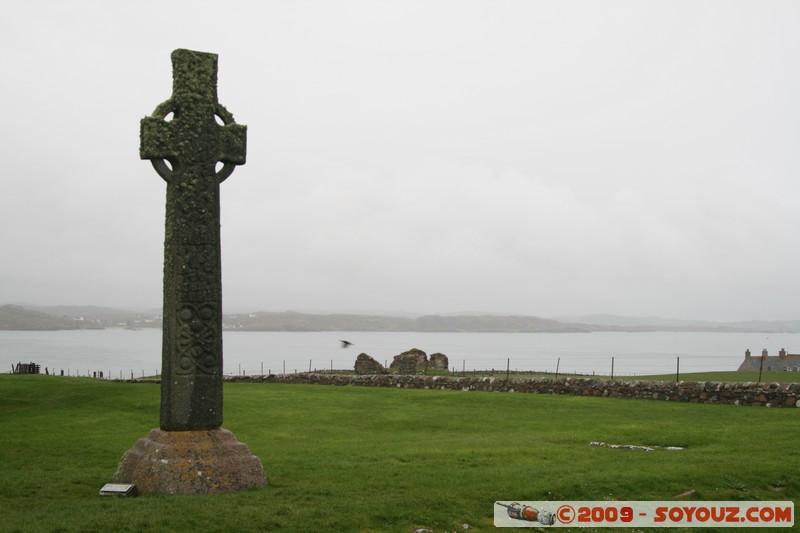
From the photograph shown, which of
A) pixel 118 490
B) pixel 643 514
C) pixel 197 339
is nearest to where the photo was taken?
pixel 118 490

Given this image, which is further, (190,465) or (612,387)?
(612,387)

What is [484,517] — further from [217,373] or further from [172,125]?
[172,125]

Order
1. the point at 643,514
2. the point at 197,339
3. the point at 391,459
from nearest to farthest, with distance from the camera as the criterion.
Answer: the point at 643,514 → the point at 197,339 → the point at 391,459

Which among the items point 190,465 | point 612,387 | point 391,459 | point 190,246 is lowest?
point 612,387

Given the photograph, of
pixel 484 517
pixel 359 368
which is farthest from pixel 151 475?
pixel 359 368

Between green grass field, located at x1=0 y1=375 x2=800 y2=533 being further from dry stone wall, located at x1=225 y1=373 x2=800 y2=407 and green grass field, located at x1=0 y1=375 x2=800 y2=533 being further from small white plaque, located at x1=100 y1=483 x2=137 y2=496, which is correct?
dry stone wall, located at x1=225 y1=373 x2=800 y2=407

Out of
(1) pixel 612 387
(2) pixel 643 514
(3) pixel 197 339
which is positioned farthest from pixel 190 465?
(1) pixel 612 387

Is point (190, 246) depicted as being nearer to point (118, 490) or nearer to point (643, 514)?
point (118, 490)

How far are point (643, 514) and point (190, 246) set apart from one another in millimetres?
7208

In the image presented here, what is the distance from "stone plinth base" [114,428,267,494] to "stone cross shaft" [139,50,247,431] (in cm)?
24

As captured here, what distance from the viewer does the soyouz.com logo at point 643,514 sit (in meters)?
8.98

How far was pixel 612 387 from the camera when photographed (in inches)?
1105

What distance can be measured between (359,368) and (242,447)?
36042mm

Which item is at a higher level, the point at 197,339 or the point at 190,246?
the point at 190,246
